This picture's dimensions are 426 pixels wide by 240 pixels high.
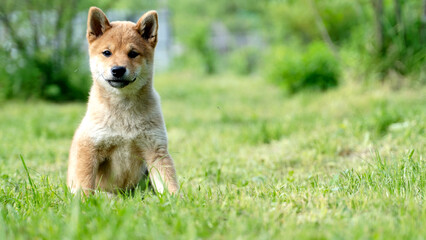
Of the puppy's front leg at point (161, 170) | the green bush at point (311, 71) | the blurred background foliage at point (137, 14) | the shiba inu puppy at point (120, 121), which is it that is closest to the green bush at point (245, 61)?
the blurred background foliage at point (137, 14)

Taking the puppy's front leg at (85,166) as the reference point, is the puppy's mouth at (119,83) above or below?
above

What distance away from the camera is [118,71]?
10.2 ft

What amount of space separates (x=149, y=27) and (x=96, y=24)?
0.41 meters

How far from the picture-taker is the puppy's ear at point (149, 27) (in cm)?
336

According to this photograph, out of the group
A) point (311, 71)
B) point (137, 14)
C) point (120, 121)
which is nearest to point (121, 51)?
point (120, 121)

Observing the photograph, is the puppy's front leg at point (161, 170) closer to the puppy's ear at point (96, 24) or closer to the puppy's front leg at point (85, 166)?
the puppy's front leg at point (85, 166)

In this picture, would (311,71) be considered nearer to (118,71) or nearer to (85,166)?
(118,71)

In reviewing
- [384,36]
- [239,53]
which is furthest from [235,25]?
[384,36]

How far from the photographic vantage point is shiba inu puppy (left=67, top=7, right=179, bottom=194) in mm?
3033

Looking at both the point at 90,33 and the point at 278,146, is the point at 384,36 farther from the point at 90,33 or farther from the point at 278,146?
the point at 90,33

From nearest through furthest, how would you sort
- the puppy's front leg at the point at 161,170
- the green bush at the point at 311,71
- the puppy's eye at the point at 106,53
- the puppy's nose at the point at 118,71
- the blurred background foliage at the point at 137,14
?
the puppy's front leg at the point at 161,170, the puppy's nose at the point at 118,71, the puppy's eye at the point at 106,53, the blurred background foliage at the point at 137,14, the green bush at the point at 311,71

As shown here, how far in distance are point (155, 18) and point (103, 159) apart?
1.16m

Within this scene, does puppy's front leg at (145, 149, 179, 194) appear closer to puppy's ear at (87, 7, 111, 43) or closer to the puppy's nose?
the puppy's nose

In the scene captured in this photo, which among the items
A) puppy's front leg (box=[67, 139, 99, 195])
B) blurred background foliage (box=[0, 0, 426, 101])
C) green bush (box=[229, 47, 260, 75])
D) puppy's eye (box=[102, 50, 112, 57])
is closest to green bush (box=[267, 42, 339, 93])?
blurred background foliage (box=[0, 0, 426, 101])
